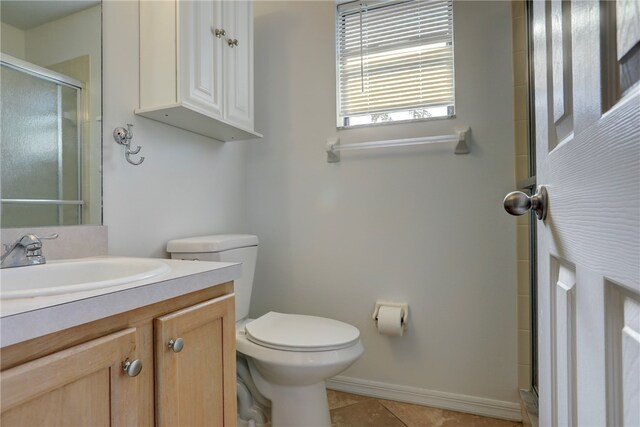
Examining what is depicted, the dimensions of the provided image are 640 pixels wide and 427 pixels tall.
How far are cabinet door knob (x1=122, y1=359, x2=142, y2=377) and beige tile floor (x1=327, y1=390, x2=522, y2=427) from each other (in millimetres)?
1169

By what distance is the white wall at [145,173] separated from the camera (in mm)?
1211

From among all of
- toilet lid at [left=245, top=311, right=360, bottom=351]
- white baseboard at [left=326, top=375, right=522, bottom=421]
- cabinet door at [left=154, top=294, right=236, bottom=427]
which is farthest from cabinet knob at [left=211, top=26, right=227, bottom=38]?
white baseboard at [left=326, top=375, right=522, bottom=421]

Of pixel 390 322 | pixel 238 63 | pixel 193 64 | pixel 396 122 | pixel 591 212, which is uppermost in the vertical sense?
pixel 238 63

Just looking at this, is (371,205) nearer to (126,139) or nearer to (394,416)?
(394,416)

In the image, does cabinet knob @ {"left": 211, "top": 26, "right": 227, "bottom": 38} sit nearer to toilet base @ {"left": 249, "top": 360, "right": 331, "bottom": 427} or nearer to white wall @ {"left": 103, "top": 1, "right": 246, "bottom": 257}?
white wall @ {"left": 103, "top": 1, "right": 246, "bottom": 257}

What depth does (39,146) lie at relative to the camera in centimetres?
102

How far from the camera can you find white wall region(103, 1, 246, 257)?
1.21 meters

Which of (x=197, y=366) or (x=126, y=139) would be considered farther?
(x=126, y=139)

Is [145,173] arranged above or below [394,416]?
above

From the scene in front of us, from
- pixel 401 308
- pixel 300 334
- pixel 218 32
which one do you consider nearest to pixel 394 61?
pixel 218 32

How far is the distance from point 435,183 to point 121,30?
1439 millimetres

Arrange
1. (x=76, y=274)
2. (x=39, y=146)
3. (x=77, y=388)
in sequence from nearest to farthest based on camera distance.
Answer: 1. (x=77, y=388)
2. (x=76, y=274)
3. (x=39, y=146)

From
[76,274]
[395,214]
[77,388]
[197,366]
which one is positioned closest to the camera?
[77,388]

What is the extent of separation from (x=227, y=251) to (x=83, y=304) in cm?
86
